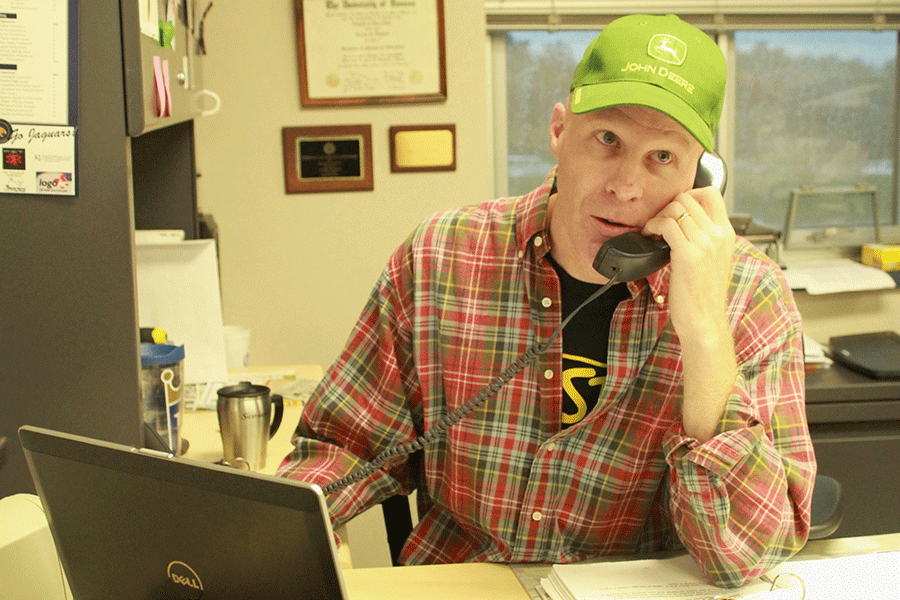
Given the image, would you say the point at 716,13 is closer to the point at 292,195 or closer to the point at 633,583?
the point at 292,195

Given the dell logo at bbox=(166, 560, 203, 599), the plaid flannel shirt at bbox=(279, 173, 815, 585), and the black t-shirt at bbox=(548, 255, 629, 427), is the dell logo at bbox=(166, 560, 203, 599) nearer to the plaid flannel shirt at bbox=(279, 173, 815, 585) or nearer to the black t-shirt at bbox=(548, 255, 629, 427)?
the plaid flannel shirt at bbox=(279, 173, 815, 585)

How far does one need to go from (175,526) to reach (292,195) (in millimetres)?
1936

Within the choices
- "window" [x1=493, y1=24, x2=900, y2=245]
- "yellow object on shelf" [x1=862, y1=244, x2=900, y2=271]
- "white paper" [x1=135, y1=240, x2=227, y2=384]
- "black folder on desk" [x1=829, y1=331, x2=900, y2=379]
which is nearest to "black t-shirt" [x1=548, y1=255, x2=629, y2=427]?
"white paper" [x1=135, y1=240, x2=227, y2=384]

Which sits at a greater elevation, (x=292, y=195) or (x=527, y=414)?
(x=292, y=195)

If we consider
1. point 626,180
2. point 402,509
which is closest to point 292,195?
point 402,509

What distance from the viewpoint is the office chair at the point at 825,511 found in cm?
126

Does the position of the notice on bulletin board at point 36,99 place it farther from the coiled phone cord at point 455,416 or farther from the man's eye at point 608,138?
the man's eye at point 608,138

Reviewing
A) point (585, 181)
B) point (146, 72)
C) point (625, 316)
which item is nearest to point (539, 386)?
point (625, 316)

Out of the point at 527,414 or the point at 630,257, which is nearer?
the point at 630,257

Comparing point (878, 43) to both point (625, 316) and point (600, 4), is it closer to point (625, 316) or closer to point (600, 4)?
point (600, 4)

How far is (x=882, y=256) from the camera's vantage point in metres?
2.96

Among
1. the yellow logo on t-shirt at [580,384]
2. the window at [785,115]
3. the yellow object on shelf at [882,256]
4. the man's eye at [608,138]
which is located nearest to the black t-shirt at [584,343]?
the yellow logo on t-shirt at [580,384]

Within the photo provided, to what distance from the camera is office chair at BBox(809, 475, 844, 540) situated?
1.26 meters

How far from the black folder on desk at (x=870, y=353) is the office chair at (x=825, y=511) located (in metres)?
1.23
